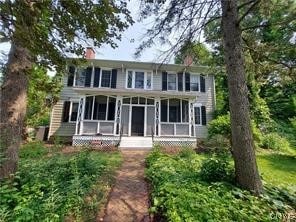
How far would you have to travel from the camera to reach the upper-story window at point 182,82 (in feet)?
60.0

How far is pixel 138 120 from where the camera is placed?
16.8 metres

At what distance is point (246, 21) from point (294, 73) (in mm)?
2373

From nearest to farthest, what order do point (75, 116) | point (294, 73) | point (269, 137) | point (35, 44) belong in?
point (35, 44) < point (294, 73) < point (269, 137) < point (75, 116)

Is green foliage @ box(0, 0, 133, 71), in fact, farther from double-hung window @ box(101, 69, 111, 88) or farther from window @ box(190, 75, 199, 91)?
window @ box(190, 75, 199, 91)

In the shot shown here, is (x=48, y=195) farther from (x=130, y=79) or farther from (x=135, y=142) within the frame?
(x=130, y=79)

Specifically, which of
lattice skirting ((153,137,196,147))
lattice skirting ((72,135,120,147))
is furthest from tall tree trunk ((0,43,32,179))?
lattice skirting ((153,137,196,147))

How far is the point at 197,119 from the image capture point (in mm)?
18234

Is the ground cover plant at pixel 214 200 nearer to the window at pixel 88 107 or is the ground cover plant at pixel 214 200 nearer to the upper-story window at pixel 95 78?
the window at pixel 88 107

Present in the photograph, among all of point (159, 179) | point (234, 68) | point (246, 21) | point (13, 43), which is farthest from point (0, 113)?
point (246, 21)

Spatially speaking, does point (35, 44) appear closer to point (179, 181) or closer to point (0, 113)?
point (0, 113)

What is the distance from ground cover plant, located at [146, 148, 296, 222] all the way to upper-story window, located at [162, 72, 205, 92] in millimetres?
12685

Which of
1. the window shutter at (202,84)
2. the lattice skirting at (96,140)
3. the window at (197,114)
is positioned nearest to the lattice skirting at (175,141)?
the lattice skirting at (96,140)

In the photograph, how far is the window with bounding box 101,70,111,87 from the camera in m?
17.7

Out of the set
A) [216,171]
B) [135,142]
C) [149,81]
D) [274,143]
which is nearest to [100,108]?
[135,142]
